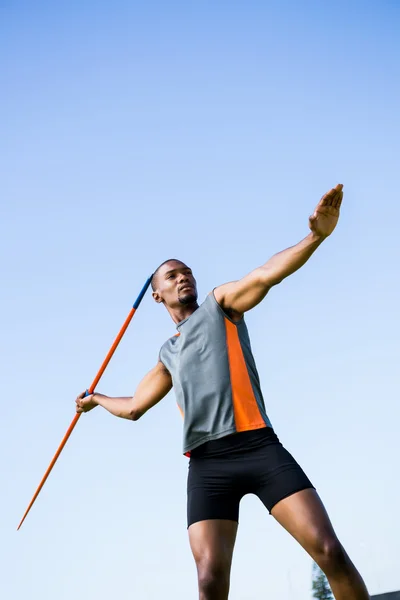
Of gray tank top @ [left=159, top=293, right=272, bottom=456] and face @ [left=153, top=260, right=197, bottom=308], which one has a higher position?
face @ [left=153, top=260, right=197, bottom=308]

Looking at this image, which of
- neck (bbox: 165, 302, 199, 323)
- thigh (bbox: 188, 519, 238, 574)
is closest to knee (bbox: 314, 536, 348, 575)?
thigh (bbox: 188, 519, 238, 574)

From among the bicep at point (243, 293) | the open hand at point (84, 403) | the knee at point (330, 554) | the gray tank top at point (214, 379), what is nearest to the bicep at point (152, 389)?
the gray tank top at point (214, 379)

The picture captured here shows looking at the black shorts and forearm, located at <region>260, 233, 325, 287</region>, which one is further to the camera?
the black shorts

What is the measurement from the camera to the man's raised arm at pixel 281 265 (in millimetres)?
4254

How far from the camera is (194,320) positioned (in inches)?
201

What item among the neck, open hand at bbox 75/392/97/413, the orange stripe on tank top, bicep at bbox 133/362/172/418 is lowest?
the orange stripe on tank top

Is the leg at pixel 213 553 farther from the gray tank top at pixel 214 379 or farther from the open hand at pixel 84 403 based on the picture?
the open hand at pixel 84 403

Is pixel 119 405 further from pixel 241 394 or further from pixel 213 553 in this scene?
pixel 213 553

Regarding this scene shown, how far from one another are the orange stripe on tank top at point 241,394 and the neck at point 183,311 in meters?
0.57

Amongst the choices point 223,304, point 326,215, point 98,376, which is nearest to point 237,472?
point 223,304

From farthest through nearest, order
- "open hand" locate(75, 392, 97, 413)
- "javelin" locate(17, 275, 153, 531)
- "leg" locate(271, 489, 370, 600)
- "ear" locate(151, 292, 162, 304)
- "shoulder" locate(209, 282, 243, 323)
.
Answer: "javelin" locate(17, 275, 153, 531) → "open hand" locate(75, 392, 97, 413) → "ear" locate(151, 292, 162, 304) → "shoulder" locate(209, 282, 243, 323) → "leg" locate(271, 489, 370, 600)

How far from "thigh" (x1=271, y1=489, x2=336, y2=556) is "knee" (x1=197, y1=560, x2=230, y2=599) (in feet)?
1.48

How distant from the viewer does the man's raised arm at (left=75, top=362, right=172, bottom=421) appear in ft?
18.0

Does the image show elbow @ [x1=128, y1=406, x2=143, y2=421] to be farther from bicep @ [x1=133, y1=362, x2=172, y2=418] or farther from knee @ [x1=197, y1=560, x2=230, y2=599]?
knee @ [x1=197, y1=560, x2=230, y2=599]
